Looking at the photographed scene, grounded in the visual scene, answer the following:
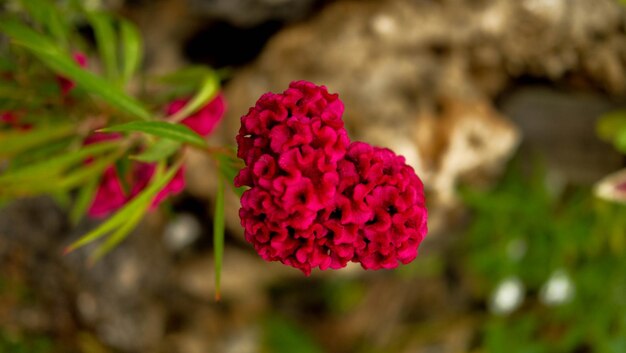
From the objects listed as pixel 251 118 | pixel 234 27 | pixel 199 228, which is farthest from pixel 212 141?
pixel 251 118

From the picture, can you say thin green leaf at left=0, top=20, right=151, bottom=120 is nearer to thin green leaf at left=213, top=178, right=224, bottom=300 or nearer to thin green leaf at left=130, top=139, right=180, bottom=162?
thin green leaf at left=130, top=139, right=180, bottom=162

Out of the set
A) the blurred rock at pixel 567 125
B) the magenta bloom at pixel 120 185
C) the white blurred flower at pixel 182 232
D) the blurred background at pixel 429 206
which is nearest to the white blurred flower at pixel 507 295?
the blurred background at pixel 429 206

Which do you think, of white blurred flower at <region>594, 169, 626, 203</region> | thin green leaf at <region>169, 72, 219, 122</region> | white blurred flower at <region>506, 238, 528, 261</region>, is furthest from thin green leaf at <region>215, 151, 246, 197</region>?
white blurred flower at <region>506, 238, 528, 261</region>

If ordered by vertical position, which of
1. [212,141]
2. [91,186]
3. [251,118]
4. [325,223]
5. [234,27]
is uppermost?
[234,27]

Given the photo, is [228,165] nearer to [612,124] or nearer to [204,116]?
[204,116]

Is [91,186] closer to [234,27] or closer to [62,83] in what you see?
[62,83]

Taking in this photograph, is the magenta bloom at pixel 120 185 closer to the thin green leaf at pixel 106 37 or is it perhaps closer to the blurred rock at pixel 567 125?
the thin green leaf at pixel 106 37
